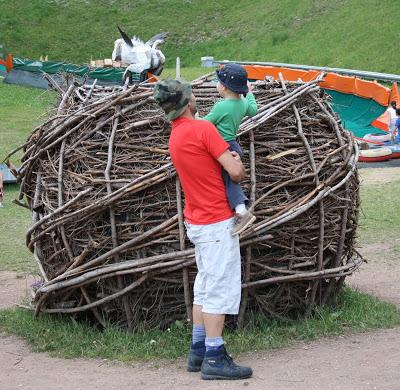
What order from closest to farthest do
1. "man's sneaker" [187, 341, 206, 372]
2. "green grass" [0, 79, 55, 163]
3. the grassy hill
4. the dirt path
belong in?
the dirt path
"man's sneaker" [187, 341, 206, 372]
"green grass" [0, 79, 55, 163]
the grassy hill

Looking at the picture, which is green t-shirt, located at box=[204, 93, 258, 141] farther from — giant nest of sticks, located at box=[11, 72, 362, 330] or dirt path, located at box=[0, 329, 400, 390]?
dirt path, located at box=[0, 329, 400, 390]

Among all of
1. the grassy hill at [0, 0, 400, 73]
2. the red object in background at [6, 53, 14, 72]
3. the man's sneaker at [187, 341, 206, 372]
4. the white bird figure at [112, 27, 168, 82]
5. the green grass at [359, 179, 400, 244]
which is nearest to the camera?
the man's sneaker at [187, 341, 206, 372]

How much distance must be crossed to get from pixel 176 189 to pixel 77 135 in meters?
1.00

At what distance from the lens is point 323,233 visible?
646 cm

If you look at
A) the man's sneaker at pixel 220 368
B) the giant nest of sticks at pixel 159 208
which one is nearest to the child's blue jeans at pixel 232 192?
the giant nest of sticks at pixel 159 208

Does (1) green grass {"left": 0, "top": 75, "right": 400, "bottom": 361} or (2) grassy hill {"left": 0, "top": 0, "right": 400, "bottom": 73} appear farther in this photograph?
(2) grassy hill {"left": 0, "top": 0, "right": 400, "bottom": 73}

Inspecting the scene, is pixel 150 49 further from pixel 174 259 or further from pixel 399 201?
pixel 174 259

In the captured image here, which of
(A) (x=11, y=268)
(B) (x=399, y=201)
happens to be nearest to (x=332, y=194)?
(A) (x=11, y=268)

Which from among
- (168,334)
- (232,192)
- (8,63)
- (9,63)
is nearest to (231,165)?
(232,192)

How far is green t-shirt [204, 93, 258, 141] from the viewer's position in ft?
18.7

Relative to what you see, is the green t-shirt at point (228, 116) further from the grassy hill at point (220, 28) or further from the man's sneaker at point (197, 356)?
the grassy hill at point (220, 28)

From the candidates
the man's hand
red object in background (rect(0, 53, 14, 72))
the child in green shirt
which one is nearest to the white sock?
the child in green shirt

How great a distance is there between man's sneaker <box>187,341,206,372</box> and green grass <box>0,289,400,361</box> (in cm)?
38

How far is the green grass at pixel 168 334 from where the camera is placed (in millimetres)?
6141
